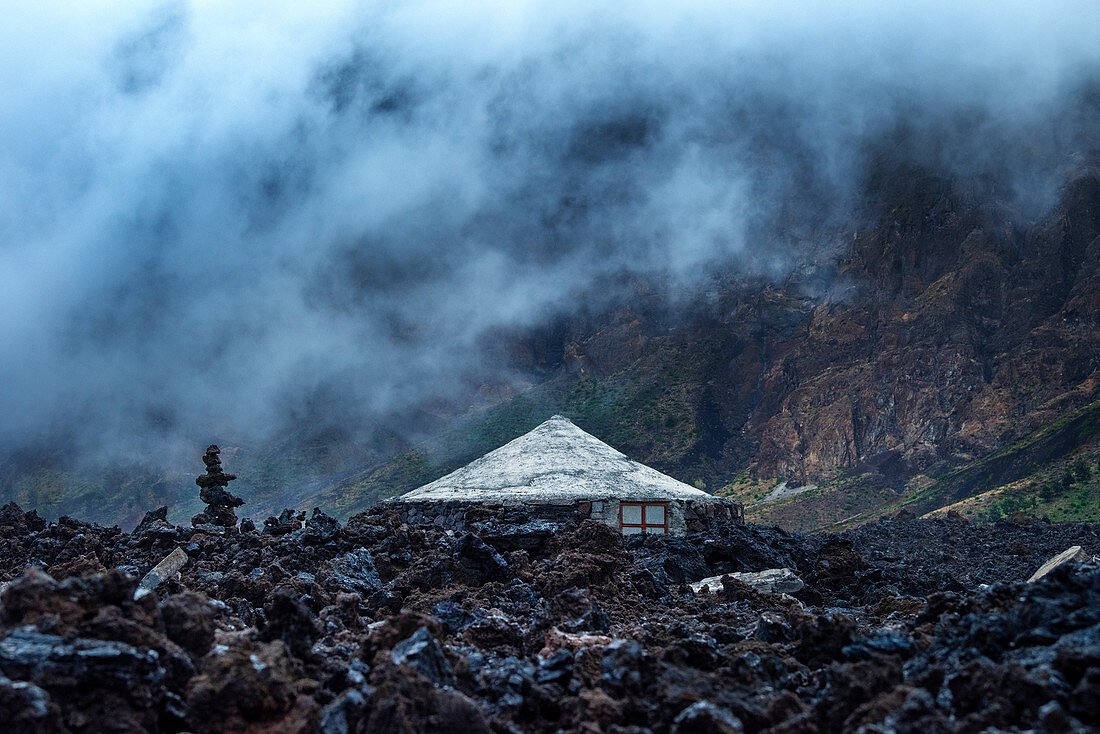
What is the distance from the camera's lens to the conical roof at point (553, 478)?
18391 mm

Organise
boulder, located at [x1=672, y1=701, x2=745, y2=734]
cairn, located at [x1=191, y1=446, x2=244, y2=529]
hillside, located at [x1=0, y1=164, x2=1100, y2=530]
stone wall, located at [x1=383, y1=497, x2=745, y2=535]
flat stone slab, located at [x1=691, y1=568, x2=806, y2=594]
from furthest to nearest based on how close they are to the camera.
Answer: hillside, located at [x1=0, y1=164, x2=1100, y2=530], cairn, located at [x1=191, y1=446, x2=244, y2=529], stone wall, located at [x1=383, y1=497, x2=745, y2=535], flat stone slab, located at [x1=691, y1=568, x2=806, y2=594], boulder, located at [x1=672, y1=701, x2=745, y2=734]

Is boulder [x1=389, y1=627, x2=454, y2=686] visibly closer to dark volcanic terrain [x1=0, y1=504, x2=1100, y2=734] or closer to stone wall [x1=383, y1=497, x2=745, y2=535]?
dark volcanic terrain [x1=0, y1=504, x2=1100, y2=734]

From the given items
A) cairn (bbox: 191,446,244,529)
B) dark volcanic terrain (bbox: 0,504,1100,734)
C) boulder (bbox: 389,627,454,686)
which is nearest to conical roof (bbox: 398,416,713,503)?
cairn (bbox: 191,446,244,529)

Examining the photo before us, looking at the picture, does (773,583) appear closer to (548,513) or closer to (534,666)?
(534,666)

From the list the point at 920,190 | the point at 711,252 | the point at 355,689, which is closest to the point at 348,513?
the point at 711,252

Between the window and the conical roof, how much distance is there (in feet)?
0.66

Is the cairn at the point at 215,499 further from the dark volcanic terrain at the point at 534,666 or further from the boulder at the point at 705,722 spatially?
the boulder at the point at 705,722

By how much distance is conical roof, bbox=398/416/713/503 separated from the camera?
1839 centimetres

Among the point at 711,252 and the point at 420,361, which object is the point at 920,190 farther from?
the point at 420,361

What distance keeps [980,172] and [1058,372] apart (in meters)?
16.1

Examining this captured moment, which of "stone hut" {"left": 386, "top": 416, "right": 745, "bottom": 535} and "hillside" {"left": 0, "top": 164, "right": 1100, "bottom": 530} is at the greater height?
"hillside" {"left": 0, "top": 164, "right": 1100, "bottom": 530}

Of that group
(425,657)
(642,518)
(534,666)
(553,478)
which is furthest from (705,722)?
(553,478)

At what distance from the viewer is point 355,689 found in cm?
398

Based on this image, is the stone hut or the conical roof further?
the conical roof
